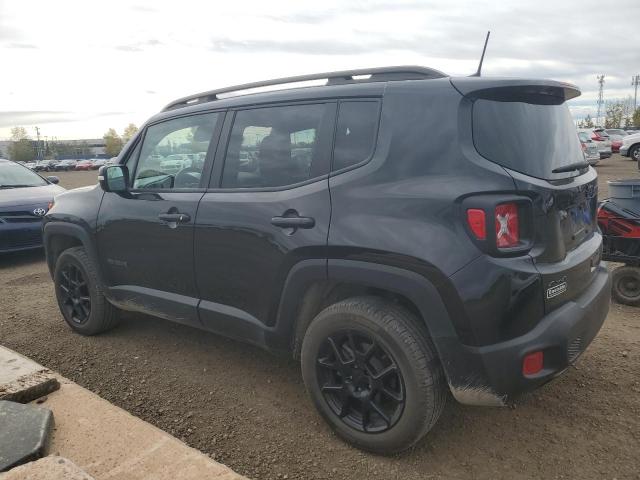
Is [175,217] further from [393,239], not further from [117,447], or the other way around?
[393,239]

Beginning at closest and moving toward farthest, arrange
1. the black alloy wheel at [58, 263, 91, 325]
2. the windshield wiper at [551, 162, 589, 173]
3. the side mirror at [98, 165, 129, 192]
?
1. the windshield wiper at [551, 162, 589, 173]
2. the side mirror at [98, 165, 129, 192]
3. the black alloy wheel at [58, 263, 91, 325]

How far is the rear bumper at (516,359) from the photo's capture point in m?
2.23

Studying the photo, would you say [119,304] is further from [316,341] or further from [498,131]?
[498,131]

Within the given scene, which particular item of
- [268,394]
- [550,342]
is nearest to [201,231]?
[268,394]

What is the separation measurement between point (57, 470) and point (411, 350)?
165 centimetres

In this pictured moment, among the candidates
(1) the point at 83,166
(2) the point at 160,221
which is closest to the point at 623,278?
(2) the point at 160,221

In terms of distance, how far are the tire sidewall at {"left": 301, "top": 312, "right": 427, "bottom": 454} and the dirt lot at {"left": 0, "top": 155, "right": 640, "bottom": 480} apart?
0.10 meters

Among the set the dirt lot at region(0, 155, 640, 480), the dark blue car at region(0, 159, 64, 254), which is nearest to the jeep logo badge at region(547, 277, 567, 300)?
the dirt lot at region(0, 155, 640, 480)

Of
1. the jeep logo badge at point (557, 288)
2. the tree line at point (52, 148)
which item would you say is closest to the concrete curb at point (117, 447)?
the jeep logo badge at point (557, 288)

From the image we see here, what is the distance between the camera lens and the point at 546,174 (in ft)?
7.97

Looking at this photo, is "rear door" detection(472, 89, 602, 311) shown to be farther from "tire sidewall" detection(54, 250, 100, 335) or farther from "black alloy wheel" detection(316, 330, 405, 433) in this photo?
"tire sidewall" detection(54, 250, 100, 335)

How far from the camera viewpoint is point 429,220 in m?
2.31

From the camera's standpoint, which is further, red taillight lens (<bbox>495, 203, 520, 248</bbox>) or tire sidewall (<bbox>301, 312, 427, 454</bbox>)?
tire sidewall (<bbox>301, 312, 427, 454</bbox>)

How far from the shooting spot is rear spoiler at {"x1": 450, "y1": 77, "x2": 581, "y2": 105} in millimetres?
2400
